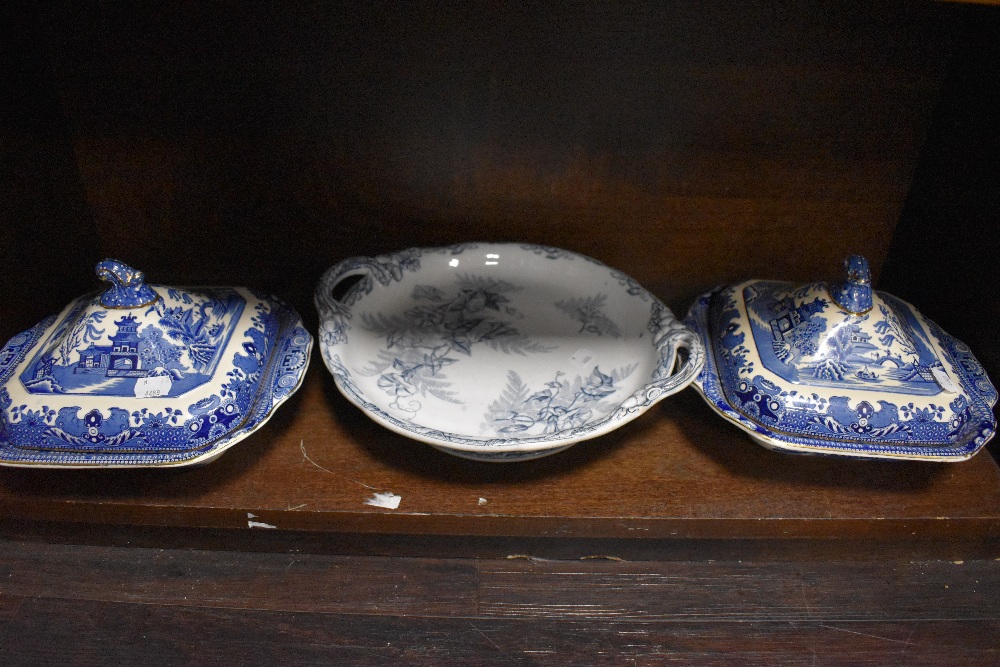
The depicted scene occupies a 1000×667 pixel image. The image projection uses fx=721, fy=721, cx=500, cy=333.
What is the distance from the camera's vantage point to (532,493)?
604 millimetres

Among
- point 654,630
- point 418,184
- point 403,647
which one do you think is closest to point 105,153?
point 418,184

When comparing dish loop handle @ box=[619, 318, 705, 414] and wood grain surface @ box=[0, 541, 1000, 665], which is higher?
dish loop handle @ box=[619, 318, 705, 414]

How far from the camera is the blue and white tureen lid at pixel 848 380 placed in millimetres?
580

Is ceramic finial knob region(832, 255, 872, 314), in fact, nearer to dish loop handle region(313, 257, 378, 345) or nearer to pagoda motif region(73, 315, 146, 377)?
dish loop handle region(313, 257, 378, 345)

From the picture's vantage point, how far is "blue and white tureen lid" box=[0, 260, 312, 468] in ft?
1.80

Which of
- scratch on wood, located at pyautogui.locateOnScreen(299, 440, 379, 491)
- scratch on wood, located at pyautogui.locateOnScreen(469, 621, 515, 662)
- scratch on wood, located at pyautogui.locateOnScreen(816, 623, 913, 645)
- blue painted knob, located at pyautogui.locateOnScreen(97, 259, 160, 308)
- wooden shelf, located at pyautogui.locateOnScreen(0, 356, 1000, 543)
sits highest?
blue painted knob, located at pyautogui.locateOnScreen(97, 259, 160, 308)

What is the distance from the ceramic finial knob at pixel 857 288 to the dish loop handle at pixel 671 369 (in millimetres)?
130

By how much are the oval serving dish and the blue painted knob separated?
0.15m

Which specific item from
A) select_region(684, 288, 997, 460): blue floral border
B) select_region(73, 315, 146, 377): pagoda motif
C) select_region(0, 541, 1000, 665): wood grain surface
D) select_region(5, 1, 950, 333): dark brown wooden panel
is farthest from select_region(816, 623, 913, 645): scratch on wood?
select_region(73, 315, 146, 377): pagoda motif

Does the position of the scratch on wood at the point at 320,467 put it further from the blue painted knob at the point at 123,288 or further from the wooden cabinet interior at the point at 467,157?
the blue painted knob at the point at 123,288

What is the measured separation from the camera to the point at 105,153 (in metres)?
0.73

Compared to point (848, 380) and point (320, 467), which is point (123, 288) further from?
point (848, 380)

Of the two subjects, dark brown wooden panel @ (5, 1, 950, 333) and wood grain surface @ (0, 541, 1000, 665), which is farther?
dark brown wooden panel @ (5, 1, 950, 333)

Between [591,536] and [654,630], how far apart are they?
3.4 inches
